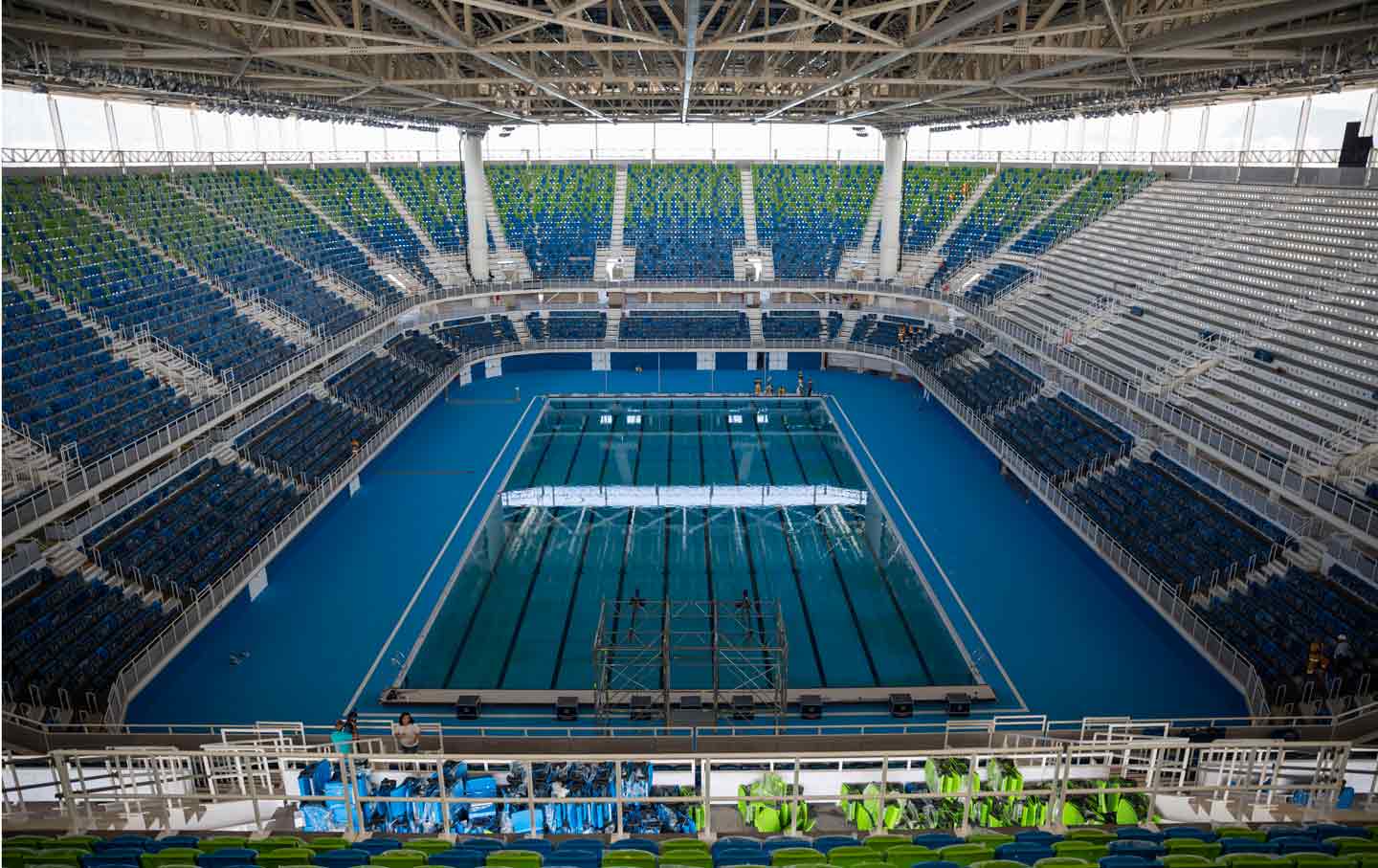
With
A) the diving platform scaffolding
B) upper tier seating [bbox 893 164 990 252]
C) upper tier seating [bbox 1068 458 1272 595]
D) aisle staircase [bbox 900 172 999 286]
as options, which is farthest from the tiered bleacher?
upper tier seating [bbox 893 164 990 252]

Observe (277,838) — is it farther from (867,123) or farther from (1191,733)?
(867,123)

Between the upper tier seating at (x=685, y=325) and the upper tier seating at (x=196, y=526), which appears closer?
the upper tier seating at (x=196, y=526)

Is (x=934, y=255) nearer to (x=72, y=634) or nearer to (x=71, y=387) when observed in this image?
(x=71, y=387)

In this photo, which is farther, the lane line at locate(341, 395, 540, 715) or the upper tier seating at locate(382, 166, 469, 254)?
the upper tier seating at locate(382, 166, 469, 254)

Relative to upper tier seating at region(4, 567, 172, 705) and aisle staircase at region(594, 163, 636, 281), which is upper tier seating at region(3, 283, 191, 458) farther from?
aisle staircase at region(594, 163, 636, 281)

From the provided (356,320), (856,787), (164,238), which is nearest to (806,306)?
(356,320)

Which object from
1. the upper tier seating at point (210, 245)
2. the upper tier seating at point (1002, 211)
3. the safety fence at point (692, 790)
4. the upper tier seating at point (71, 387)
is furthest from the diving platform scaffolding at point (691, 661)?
the upper tier seating at point (1002, 211)

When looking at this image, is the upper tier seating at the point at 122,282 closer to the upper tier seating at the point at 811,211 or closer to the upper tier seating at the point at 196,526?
the upper tier seating at the point at 196,526
